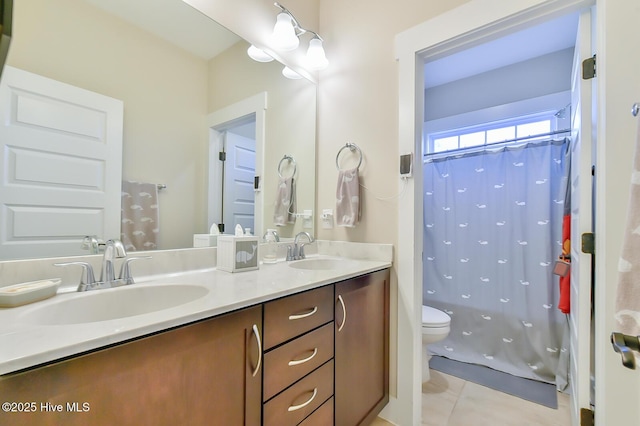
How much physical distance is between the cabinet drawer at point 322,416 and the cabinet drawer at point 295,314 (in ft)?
1.08

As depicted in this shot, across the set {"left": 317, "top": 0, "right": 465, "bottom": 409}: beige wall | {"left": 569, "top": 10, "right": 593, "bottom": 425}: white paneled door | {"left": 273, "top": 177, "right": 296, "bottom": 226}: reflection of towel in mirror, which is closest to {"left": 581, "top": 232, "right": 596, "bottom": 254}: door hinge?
{"left": 569, "top": 10, "right": 593, "bottom": 425}: white paneled door

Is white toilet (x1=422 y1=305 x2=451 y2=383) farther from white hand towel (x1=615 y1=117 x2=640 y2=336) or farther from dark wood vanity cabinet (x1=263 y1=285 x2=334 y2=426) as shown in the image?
white hand towel (x1=615 y1=117 x2=640 y2=336)

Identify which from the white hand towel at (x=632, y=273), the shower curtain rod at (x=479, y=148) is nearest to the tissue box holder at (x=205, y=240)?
the white hand towel at (x=632, y=273)

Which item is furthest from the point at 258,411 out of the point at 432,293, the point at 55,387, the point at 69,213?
the point at 432,293

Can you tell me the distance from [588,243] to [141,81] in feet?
6.35

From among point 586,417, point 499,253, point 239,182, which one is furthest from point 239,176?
point 499,253

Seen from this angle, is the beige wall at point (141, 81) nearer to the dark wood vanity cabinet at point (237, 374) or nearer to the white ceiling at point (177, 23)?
the white ceiling at point (177, 23)

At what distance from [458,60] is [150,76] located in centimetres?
229

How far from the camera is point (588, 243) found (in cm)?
110

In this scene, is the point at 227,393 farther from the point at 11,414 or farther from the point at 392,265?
the point at 392,265

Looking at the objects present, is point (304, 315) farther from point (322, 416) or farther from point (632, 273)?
point (632, 273)

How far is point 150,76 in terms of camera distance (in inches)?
46.2

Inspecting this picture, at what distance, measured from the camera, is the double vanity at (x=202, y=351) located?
519 mm

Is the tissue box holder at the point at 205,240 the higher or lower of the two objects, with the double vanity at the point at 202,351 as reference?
higher
